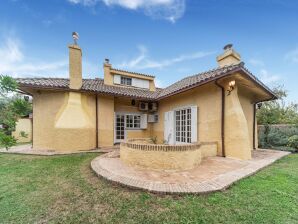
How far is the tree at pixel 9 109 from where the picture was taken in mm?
2102

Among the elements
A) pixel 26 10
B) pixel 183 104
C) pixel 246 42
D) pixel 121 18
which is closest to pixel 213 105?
pixel 183 104

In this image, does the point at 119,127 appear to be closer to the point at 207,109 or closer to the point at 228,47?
the point at 207,109

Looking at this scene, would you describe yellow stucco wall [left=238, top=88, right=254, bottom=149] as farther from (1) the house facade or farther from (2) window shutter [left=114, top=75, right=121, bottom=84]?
(2) window shutter [left=114, top=75, right=121, bottom=84]

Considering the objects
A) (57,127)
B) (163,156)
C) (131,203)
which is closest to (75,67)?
(57,127)

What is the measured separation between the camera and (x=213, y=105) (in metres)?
8.13

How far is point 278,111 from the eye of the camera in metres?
17.4

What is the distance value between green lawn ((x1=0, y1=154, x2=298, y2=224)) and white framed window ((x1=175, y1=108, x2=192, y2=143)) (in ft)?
15.1

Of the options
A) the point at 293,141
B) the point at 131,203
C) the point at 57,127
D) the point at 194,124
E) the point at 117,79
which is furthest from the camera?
the point at 117,79

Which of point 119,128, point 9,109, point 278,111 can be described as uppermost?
point 278,111

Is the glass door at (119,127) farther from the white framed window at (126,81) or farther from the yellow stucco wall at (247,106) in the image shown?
the yellow stucco wall at (247,106)

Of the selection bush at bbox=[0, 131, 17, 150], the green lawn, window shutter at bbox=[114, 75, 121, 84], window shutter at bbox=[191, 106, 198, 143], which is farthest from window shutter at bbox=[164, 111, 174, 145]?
bush at bbox=[0, 131, 17, 150]

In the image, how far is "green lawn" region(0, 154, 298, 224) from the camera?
3.05 meters

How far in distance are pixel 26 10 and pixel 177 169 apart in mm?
8967

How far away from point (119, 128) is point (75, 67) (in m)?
5.20
